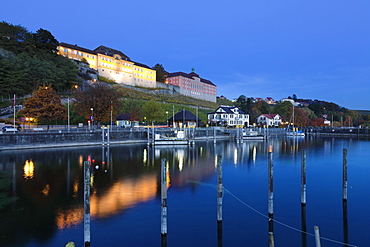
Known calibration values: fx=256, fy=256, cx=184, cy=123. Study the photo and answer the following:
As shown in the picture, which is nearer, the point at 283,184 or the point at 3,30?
the point at 283,184

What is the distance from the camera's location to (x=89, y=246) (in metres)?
10.6

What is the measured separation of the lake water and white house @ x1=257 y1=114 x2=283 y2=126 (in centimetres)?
8795

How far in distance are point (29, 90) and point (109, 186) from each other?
63.5 meters

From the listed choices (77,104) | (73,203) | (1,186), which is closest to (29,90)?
(77,104)

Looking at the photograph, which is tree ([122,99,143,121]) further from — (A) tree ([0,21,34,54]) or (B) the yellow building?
(A) tree ([0,21,34,54])

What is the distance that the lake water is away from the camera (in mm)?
12159

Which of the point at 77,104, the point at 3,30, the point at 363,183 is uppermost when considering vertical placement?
the point at 3,30

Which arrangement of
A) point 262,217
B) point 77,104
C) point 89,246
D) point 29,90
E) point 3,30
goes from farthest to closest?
point 3,30, point 29,90, point 77,104, point 262,217, point 89,246

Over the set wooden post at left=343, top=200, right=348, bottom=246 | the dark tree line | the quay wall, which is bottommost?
wooden post at left=343, top=200, right=348, bottom=246

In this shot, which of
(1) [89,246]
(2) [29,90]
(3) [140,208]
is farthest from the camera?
(2) [29,90]

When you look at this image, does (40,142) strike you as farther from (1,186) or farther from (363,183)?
(363,183)

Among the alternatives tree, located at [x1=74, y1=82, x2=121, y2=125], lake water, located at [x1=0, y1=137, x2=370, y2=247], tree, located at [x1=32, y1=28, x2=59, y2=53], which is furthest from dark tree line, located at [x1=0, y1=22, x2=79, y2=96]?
lake water, located at [x1=0, y1=137, x2=370, y2=247]

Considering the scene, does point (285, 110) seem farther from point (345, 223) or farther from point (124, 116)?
point (345, 223)

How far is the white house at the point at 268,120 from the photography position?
114 meters
